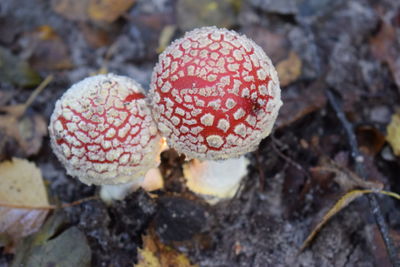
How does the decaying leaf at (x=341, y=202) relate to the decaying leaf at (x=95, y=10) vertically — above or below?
below

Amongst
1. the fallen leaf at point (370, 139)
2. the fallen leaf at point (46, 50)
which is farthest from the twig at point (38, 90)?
the fallen leaf at point (370, 139)

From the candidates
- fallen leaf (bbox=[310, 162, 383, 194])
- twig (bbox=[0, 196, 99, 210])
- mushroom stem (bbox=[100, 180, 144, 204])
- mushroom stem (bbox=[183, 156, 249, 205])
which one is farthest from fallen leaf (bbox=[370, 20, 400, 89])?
twig (bbox=[0, 196, 99, 210])

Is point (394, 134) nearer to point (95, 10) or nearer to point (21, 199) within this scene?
point (21, 199)

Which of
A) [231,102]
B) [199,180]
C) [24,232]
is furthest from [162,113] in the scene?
→ [24,232]

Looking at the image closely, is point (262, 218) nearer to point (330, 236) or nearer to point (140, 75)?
point (330, 236)

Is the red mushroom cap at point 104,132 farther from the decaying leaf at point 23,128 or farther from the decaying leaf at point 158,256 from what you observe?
the decaying leaf at point 23,128

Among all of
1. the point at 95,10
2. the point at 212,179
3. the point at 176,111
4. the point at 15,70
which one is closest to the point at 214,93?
the point at 176,111
